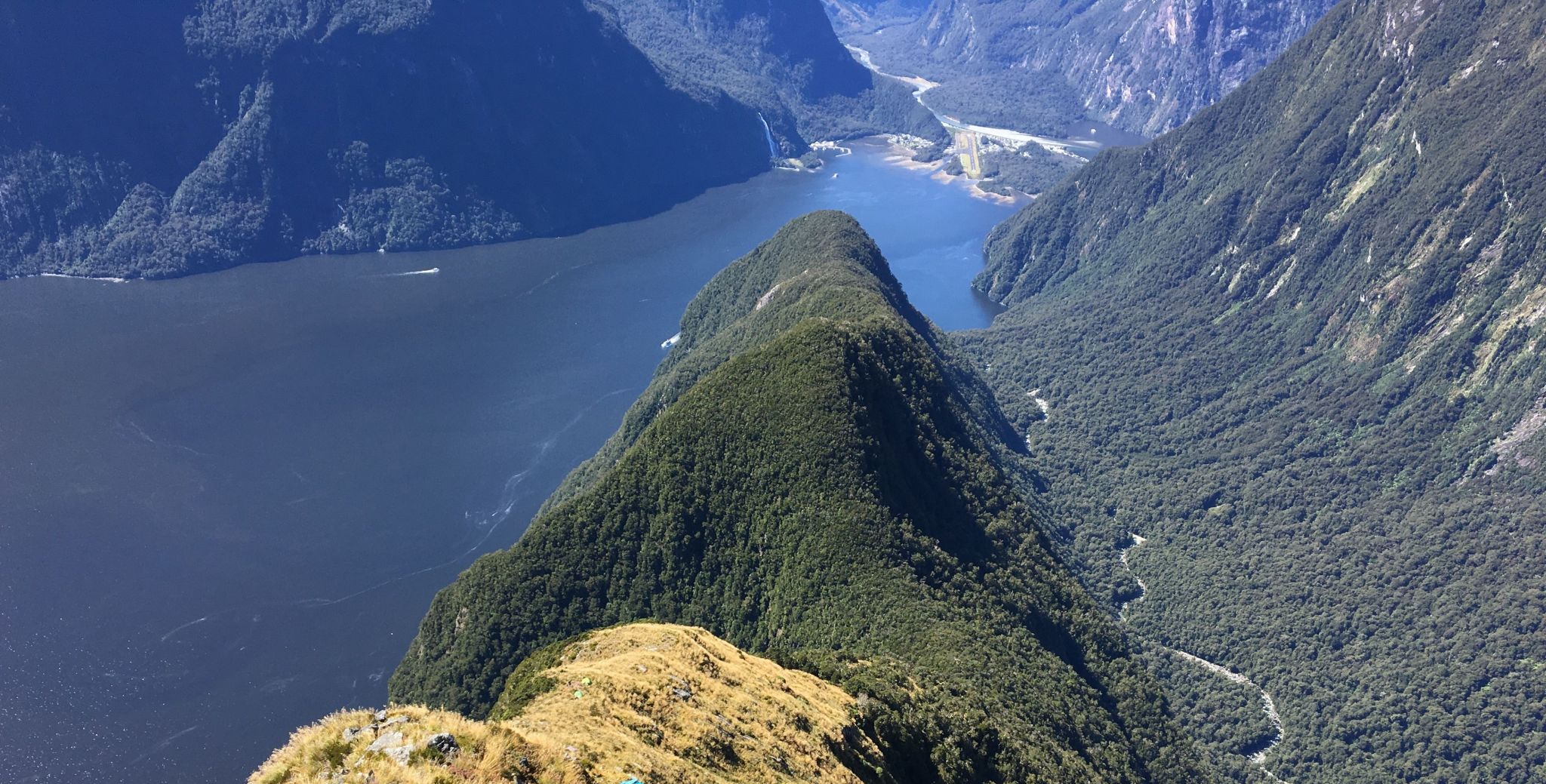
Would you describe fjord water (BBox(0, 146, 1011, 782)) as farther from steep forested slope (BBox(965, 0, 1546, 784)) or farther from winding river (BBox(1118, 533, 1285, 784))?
steep forested slope (BBox(965, 0, 1546, 784))

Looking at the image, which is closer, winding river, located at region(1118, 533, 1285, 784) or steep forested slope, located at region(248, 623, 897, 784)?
steep forested slope, located at region(248, 623, 897, 784)

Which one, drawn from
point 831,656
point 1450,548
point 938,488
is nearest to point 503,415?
point 938,488

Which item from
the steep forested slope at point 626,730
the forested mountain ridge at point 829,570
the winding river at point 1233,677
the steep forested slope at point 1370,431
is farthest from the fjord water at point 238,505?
the steep forested slope at point 1370,431

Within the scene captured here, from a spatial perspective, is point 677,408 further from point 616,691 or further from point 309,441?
point 309,441

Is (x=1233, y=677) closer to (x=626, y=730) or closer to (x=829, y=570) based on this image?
(x=829, y=570)

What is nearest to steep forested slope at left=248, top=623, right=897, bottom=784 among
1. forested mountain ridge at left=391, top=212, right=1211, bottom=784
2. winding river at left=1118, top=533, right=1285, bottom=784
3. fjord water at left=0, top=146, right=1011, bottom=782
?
forested mountain ridge at left=391, top=212, right=1211, bottom=784

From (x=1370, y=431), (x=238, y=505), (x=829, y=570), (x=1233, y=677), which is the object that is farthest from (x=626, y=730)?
(x=1370, y=431)
